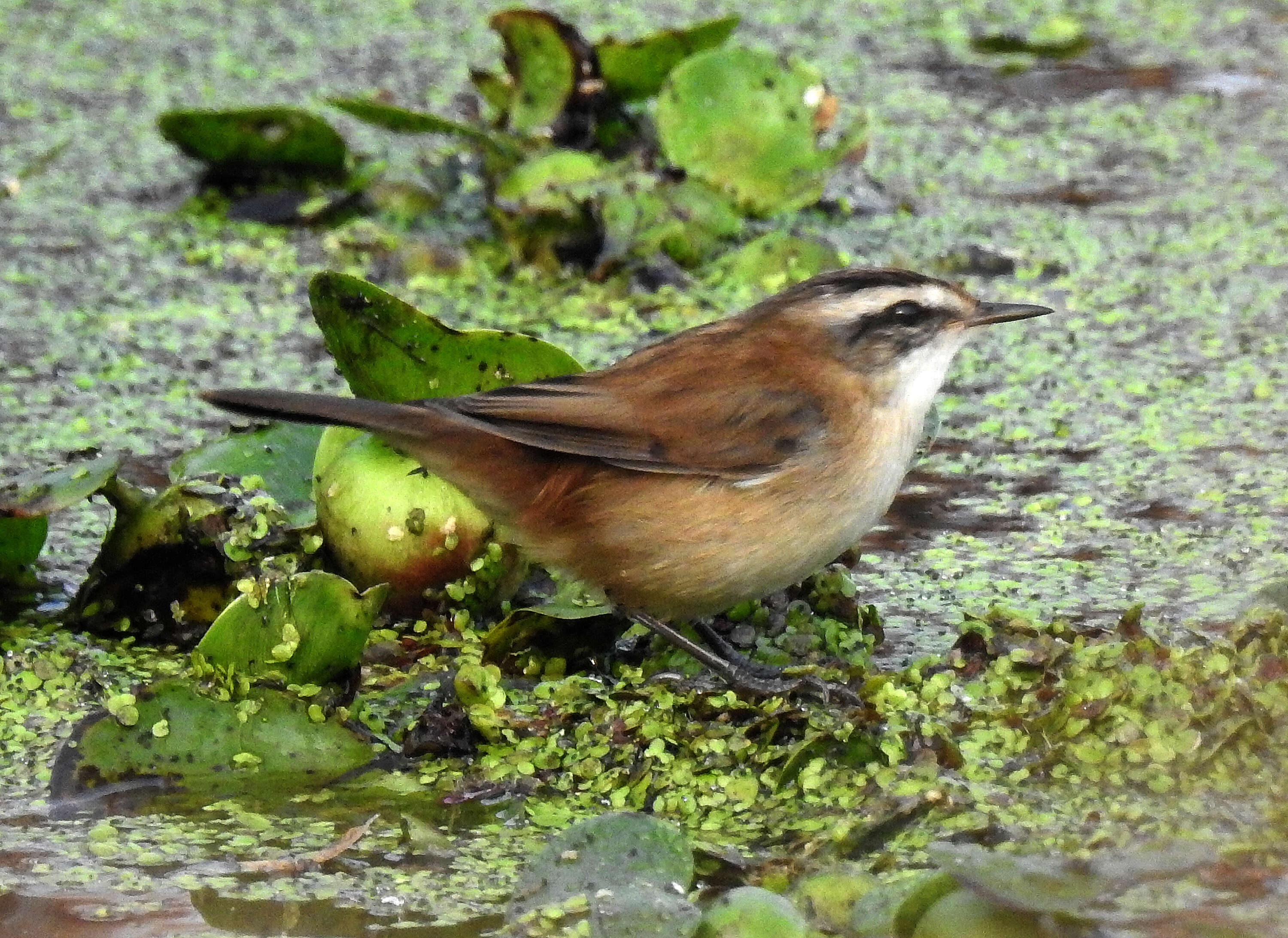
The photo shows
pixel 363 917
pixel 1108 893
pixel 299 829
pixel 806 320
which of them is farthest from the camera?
pixel 806 320

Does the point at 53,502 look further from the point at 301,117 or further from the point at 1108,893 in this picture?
the point at 301,117

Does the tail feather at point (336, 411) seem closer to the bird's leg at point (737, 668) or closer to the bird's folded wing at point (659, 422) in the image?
the bird's folded wing at point (659, 422)

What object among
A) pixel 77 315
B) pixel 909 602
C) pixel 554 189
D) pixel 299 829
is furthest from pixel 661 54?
pixel 299 829

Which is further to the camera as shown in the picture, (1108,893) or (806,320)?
(806,320)

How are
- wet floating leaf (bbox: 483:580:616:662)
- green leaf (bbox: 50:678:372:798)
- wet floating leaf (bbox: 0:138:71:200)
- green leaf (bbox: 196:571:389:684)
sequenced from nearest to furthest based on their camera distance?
1. green leaf (bbox: 50:678:372:798)
2. green leaf (bbox: 196:571:389:684)
3. wet floating leaf (bbox: 483:580:616:662)
4. wet floating leaf (bbox: 0:138:71:200)

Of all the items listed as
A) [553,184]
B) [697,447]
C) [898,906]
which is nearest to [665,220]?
[553,184]

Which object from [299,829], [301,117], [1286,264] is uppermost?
[301,117]

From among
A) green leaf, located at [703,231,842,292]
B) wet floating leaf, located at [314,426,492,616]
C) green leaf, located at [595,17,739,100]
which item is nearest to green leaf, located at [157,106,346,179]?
green leaf, located at [595,17,739,100]

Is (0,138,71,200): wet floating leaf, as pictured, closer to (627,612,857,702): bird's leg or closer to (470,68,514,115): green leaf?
(470,68,514,115): green leaf
